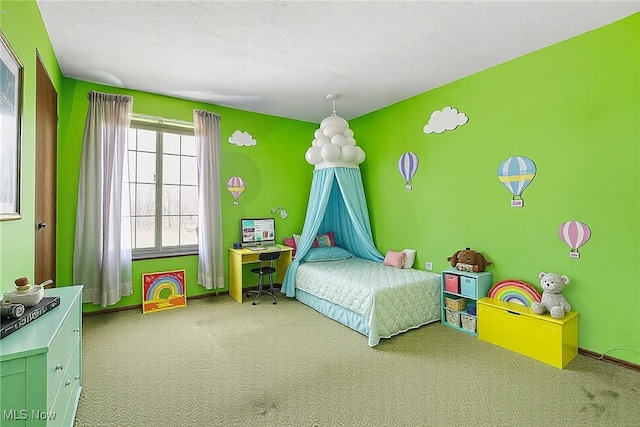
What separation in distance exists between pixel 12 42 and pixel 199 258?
2981 millimetres

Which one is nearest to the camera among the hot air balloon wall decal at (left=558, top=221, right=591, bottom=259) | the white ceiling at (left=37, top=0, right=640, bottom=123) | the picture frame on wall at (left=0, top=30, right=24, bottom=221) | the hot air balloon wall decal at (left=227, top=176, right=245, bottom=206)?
the picture frame on wall at (left=0, top=30, right=24, bottom=221)

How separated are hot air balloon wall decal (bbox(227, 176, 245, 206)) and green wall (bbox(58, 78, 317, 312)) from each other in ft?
0.18

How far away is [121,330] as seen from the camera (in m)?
3.32

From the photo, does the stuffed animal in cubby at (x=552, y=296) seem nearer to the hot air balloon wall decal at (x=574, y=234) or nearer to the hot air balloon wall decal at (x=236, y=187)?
the hot air balloon wall decal at (x=574, y=234)

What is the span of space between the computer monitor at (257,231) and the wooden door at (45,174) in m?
2.16

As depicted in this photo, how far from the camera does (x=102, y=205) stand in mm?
3643

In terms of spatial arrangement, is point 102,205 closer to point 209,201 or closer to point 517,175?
point 209,201

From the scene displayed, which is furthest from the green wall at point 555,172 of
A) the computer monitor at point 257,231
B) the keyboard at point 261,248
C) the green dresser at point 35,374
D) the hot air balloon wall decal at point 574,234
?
the green dresser at point 35,374

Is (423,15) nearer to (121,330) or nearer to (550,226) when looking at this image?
(550,226)

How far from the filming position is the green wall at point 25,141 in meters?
1.77

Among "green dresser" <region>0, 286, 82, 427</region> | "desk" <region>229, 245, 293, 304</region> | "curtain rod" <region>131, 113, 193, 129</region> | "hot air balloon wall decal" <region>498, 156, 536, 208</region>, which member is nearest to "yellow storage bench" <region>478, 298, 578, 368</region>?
"hot air balloon wall decal" <region>498, 156, 536, 208</region>

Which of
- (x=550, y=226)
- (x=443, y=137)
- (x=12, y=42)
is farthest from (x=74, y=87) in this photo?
(x=550, y=226)

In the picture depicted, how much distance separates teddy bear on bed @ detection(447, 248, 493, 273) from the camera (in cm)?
336

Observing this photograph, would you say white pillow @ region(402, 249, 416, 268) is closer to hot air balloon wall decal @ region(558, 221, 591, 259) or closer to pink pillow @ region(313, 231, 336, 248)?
pink pillow @ region(313, 231, 336, 248)
